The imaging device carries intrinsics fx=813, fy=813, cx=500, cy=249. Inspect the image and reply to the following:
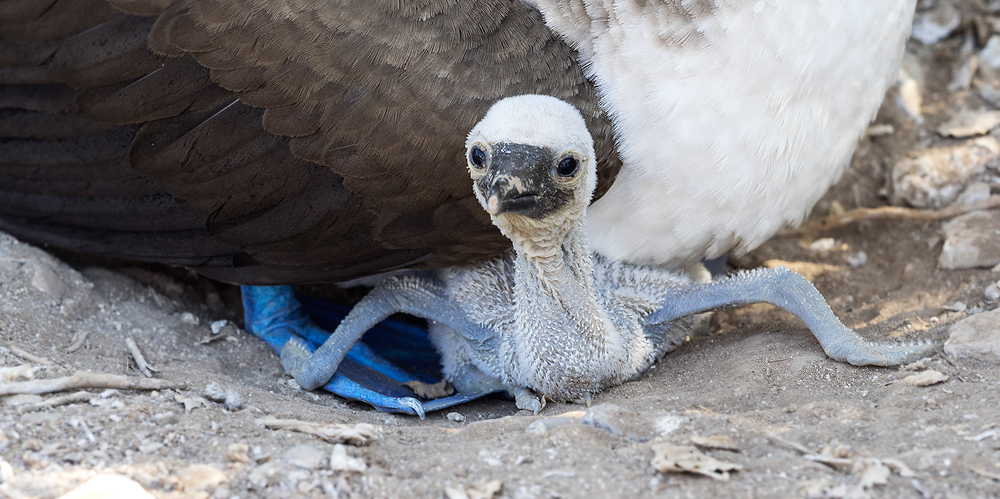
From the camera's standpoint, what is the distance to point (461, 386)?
3.20 metres

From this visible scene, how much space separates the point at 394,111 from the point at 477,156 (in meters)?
0.37

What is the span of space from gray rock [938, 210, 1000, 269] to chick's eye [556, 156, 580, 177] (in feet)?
6.34

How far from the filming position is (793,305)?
280cm

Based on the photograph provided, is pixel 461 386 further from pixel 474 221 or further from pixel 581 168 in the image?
pixel 581 168

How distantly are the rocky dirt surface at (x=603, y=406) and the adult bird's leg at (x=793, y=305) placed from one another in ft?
0.23

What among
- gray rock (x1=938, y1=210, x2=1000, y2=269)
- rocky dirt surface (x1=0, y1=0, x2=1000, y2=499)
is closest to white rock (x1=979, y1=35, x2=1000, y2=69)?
rocky dirt surface (x1=0, y1=0, x2=1000, y2=499)

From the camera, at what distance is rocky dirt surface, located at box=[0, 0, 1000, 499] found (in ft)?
6.25

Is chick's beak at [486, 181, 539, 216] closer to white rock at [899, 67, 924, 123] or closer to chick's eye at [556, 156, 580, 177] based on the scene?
chick's eye at [556, 156, 580, 177]

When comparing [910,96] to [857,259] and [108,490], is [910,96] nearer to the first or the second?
[857,259]

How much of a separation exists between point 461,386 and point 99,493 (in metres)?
1.59

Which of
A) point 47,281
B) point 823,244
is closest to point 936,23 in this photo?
point 823,244

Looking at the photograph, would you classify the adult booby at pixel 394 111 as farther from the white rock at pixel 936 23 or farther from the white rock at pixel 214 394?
the white rock at pixel 936 23

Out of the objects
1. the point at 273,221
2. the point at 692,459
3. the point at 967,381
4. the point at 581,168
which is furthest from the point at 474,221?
the point at 967,381

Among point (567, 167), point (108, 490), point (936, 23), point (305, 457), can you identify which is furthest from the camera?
point (936, 23)
